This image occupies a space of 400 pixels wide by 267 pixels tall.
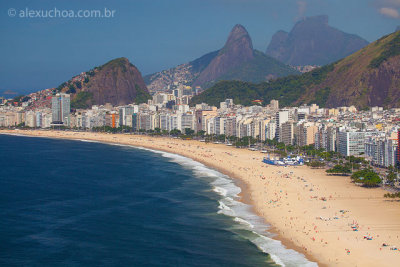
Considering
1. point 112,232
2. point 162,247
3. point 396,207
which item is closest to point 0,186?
point 112,232

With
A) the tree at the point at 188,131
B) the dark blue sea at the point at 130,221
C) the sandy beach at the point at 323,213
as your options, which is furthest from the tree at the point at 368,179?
the tree at the point at 188,131

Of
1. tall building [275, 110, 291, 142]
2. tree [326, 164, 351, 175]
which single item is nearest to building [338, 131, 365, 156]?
tree [326, 164, 351, 175]

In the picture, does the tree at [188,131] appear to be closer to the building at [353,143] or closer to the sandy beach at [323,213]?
the building at [353,143]

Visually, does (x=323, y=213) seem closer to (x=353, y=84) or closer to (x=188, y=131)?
(x=188, y=131)

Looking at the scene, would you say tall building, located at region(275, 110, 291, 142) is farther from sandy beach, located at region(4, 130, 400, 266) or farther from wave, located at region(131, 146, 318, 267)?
wave, located at region(131, 146, 318, 267)

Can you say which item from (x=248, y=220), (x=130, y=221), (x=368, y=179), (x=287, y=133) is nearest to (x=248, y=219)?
(x=248, y=220)

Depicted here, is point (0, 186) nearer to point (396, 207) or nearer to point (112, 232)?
point (112, 232)
